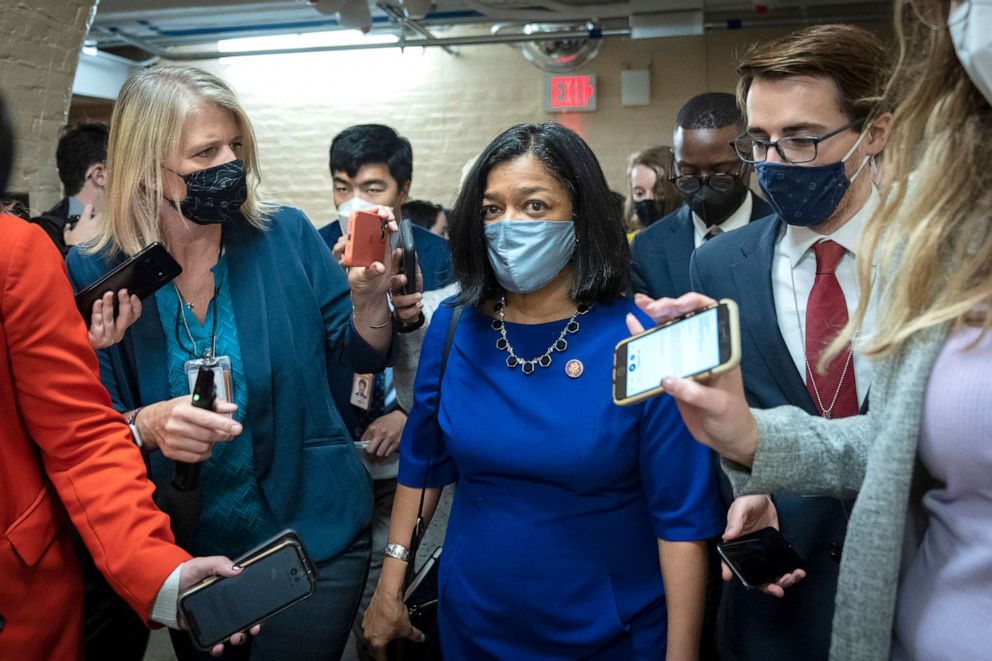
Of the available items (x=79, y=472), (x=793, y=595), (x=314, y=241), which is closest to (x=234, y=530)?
(x=79, y=472)

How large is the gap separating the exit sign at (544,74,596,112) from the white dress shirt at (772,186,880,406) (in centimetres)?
612

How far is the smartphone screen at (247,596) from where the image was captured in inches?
57.9

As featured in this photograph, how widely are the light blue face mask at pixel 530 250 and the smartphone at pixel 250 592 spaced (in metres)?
0.70

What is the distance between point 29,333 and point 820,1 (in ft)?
22.3

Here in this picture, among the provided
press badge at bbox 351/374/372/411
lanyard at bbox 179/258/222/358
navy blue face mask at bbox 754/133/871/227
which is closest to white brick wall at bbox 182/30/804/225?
press badge at bbox 351/374/372/411

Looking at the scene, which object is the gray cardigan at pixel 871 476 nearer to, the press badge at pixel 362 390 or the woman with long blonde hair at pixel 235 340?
the woman with long blonde hair at pixel 235 340

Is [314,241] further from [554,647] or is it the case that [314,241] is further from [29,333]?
[554,647]

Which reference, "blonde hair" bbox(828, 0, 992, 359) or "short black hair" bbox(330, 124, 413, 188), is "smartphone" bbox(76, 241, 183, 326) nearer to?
"blonde hair" bbox(828, 0, 992, 359)

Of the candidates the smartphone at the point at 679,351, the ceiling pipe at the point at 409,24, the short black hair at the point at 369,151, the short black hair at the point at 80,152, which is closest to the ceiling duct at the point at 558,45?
the ceiling pipe at the point at 409,24

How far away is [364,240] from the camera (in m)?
2.04

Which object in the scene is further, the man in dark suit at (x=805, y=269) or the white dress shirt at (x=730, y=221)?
the white dress shirt at (x=730, y=221)

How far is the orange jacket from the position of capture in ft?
4.64

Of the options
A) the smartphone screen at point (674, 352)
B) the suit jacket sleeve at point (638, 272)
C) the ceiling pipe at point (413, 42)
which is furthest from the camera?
the ceiling pipe at point (413, 42)

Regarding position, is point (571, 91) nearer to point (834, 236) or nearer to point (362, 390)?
point (362, 390)
